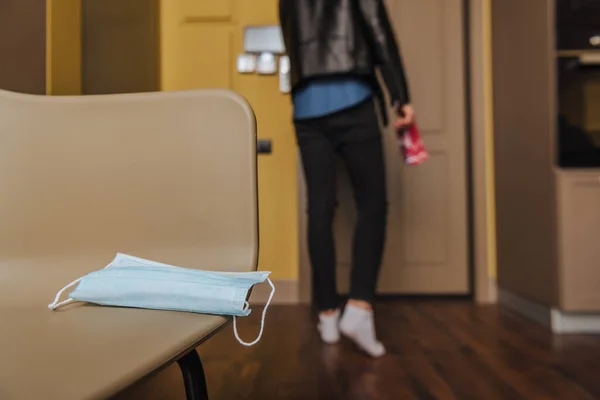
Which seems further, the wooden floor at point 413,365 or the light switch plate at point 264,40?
A: the light switch plate at point 264,40

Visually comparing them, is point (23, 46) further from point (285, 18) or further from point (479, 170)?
point (479, 170)

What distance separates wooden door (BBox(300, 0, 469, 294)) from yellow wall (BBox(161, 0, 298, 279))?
111 millimetres

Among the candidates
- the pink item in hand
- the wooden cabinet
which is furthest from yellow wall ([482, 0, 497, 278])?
the pink item in hand

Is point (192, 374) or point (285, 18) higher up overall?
point (285, 18)

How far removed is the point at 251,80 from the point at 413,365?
1652 millimetres

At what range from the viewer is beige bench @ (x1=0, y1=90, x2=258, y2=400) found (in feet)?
2.37

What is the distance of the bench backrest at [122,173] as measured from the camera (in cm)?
73

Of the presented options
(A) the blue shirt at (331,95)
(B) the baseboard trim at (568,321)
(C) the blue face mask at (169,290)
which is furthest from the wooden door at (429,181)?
(C) the blue face mask at (169,290)

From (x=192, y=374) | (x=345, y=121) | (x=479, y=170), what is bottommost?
(x=192, y=374)

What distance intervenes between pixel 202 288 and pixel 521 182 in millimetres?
1973

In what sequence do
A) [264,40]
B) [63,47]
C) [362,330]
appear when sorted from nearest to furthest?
[63,47]
[362,330]
[264,40]

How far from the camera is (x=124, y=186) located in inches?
30.3

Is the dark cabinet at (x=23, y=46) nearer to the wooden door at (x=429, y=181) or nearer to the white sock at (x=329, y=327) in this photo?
the white sock at (x=329, y=327)

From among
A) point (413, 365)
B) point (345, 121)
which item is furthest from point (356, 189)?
point (413, 365)
